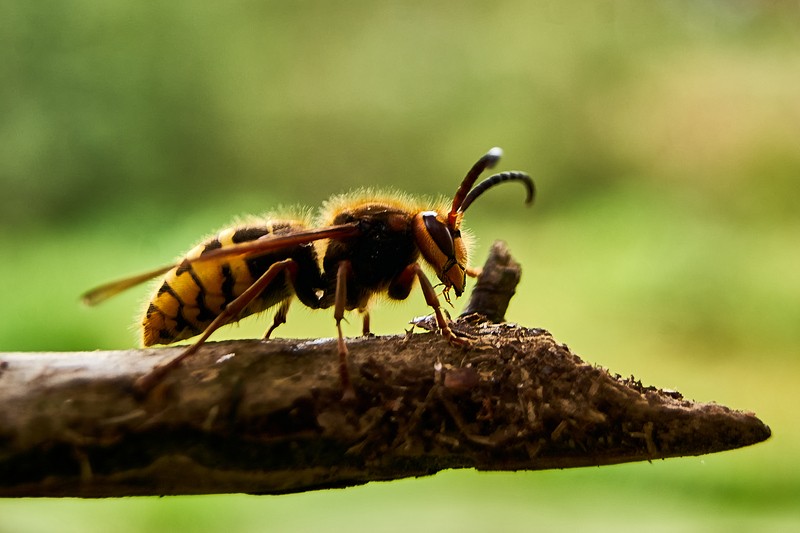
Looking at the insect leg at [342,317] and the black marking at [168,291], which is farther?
the black marking at [168,291]

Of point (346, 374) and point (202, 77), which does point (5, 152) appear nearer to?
point (202, 77)

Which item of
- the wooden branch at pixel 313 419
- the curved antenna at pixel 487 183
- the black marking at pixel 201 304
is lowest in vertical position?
the wooden branch at pixel 313 419

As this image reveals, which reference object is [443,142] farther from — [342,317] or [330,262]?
[342,317]

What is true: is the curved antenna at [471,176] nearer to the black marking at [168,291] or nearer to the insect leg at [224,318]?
the insect leg at [224,318]

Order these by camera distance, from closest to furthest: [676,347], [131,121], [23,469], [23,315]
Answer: [23,469] → [676,347] → [23,315] → [131,121]

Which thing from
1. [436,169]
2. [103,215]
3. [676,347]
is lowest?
[676,347]

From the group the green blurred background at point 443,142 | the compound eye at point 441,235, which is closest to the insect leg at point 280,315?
the compound eye at point 441,235

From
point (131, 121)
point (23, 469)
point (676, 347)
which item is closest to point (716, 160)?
point (676, 347)
